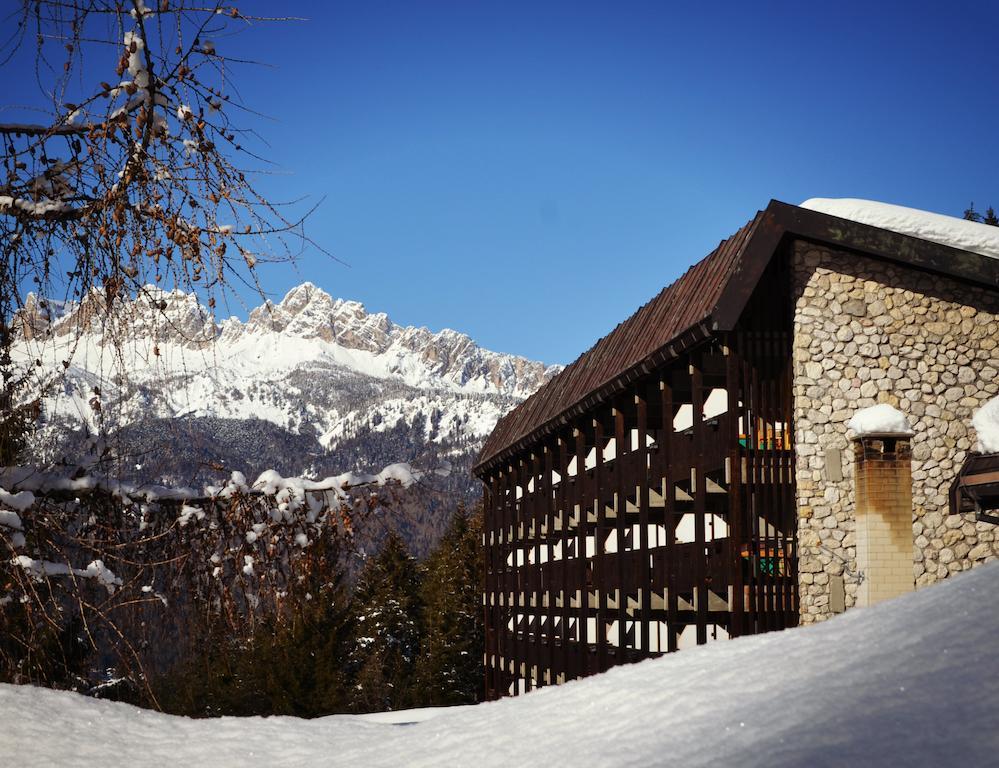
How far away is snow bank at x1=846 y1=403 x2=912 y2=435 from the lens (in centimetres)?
1681

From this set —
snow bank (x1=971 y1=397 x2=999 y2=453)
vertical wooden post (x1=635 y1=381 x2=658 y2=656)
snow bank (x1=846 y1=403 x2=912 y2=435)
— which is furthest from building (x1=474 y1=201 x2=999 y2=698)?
snow bank (x1=971 y1=397 x2=999 y2=453)

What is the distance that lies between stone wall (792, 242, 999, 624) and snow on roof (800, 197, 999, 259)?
2.54ft

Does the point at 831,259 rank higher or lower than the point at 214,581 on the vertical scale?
higher

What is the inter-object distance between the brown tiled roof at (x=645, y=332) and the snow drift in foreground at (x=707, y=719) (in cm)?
1356

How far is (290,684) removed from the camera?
149 feet

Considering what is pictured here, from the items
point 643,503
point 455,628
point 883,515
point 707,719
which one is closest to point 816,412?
point 883,515

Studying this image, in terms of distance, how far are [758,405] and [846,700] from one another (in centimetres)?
1480

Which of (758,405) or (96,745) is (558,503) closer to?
(758,405)

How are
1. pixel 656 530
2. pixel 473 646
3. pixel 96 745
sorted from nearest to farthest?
pixel 96 745, pixel 656 530, pixel 473 646

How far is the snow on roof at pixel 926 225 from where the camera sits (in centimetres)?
1797

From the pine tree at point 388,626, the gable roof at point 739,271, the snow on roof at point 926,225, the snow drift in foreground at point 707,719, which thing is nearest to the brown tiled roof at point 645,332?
the gable roof at point 739,271

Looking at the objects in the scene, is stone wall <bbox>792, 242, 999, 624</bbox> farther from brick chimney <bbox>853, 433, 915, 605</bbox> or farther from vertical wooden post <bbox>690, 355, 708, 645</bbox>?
vertical wooden post <bbox>690, 355, 708, 645</bbox>

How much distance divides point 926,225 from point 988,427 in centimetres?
425

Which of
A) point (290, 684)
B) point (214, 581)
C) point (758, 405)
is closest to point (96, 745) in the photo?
point (214, 581)
